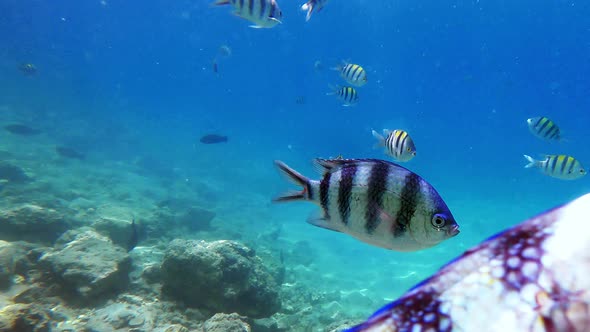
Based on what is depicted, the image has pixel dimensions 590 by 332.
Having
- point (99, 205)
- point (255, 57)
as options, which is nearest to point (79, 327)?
point (99, 205)

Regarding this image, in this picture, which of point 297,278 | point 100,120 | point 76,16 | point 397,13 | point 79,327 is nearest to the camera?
point 79,327

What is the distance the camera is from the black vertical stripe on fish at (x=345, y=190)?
1967 millimetres

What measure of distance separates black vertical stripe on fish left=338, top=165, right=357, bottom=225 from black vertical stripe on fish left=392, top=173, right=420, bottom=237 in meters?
0.29

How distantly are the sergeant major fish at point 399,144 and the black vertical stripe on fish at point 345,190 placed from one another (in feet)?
11.0

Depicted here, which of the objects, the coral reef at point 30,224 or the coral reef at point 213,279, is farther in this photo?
the coral reef at point 30,224

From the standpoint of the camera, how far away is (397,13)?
4969cm

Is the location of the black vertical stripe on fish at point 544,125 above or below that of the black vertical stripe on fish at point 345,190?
above

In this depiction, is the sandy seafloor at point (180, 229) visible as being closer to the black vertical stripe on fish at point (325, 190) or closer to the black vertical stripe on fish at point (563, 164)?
the black vertical stripe on fish at point (325, 190)

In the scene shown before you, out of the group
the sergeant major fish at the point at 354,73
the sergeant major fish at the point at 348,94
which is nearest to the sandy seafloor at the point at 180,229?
the sergeant major fish at the point at 348,94

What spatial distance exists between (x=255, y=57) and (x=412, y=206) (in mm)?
102636

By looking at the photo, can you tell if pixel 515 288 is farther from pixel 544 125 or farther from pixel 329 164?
pixel 544 125

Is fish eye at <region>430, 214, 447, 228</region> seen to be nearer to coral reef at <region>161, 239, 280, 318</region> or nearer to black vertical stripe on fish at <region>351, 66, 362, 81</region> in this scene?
coral reef at <region>161, 239, 280, 318</region>

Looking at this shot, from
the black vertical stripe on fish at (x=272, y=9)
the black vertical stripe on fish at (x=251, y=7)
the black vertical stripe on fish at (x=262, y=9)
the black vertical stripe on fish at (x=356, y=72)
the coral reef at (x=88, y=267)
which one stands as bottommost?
the coral reef at (x=88, y=267)

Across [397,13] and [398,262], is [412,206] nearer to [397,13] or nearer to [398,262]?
[398,262]
